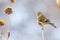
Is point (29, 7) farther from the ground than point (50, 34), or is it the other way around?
point (29, 7)

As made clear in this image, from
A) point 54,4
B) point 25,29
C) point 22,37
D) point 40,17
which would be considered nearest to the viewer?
point 40,17

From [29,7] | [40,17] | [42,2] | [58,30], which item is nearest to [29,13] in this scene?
[29,7]

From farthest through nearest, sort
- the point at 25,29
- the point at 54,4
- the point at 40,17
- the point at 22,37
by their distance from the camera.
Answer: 1. the point at 54,4
2. the point at 25,29
3. the point at 22,37
4. the point at 40,17

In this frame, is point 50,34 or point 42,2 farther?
point 42,2

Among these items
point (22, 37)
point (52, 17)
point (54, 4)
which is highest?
point (54, 4)

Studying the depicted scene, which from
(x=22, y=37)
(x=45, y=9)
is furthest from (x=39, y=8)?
(x=22, y=37)

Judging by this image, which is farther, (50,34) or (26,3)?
(26,3)

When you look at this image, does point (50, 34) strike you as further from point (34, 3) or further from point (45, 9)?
point (34, 3)

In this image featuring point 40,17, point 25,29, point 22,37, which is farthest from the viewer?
point 25,29

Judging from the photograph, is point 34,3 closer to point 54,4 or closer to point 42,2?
point 42,2
